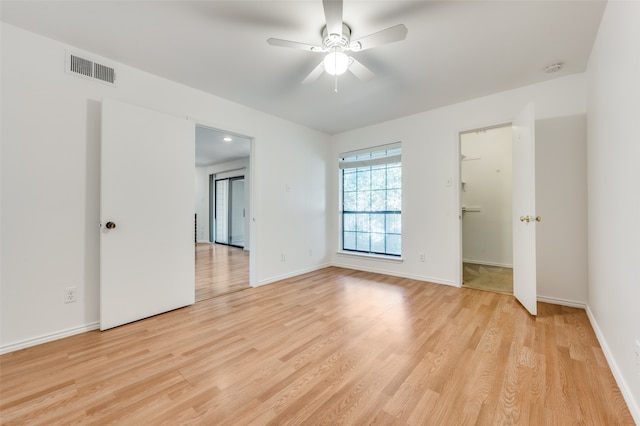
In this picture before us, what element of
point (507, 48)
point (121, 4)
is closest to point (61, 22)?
point (121, 4)

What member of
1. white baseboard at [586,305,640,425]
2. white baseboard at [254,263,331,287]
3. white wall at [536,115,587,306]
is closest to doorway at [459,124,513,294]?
white wall at [536,115,587,306]

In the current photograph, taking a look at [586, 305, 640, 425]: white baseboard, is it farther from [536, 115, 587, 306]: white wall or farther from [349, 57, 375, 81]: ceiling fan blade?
[349, 57, 375, 81]: ceiling fan blade

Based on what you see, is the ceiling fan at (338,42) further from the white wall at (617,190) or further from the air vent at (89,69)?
the air vent at (89,69)

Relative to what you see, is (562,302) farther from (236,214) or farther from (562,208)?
(236,214)

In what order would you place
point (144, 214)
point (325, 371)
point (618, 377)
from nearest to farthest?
point (618, 377)
point (325, 371)
point (144, 214)

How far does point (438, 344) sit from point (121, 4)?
3.26 meters

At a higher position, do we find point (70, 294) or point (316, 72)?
point (316, 72)

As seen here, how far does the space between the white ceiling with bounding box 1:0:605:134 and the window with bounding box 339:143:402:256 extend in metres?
1.35

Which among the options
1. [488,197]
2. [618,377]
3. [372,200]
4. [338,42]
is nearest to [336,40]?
[338,42]

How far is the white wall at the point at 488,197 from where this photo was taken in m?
4.42

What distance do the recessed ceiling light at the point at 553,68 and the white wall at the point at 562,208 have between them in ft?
1.58

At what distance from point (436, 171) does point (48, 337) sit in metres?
4.31

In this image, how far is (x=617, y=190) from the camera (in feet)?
5.17

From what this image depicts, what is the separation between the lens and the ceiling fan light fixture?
77.8 inches
